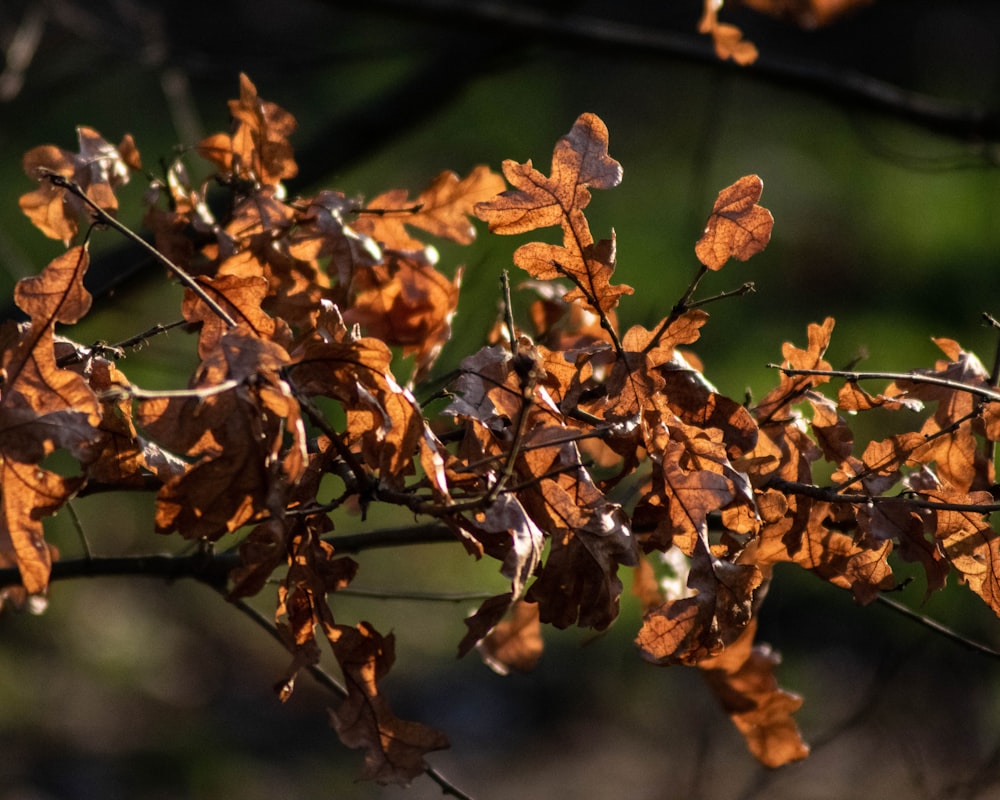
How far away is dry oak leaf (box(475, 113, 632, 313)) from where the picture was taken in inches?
33.0

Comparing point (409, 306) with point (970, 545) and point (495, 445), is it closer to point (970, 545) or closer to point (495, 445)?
point (495, 445)

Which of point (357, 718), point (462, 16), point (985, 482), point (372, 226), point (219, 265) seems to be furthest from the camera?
point (462, 16)

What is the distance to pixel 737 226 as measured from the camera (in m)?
0.83

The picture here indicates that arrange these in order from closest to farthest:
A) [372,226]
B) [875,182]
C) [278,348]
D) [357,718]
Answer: [278,348] < [357,718] < [372,226] < [875,182]

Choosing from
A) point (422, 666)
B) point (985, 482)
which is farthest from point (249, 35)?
point (985, 482)

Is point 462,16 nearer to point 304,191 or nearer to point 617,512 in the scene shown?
point 304,191

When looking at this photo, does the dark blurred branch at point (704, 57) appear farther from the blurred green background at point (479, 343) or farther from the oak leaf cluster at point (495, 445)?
the oak leaf cluster at point (495, 445)

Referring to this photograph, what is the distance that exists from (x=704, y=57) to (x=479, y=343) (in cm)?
75

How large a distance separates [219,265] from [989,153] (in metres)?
1.70

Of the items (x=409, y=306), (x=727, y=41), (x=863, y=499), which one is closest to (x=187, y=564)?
(x=409, y=306)

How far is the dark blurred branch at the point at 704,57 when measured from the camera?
2.03 metres

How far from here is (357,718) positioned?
83 cm

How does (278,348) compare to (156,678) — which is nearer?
(278,348)

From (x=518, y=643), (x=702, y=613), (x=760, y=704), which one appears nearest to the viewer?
(x=702, y=613)
